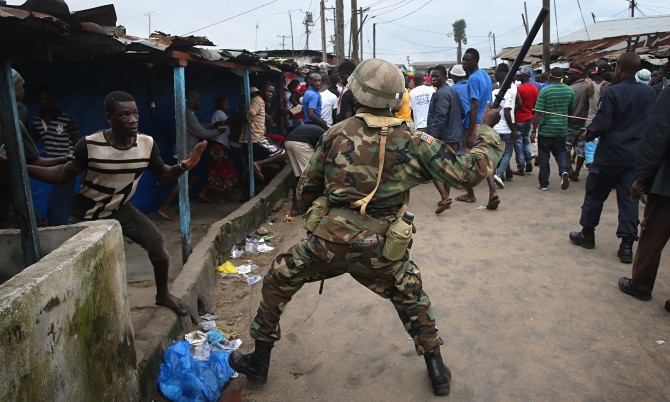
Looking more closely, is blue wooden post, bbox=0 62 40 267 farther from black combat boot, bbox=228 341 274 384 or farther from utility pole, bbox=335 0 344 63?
utility pole, bbox=335 0 344 63

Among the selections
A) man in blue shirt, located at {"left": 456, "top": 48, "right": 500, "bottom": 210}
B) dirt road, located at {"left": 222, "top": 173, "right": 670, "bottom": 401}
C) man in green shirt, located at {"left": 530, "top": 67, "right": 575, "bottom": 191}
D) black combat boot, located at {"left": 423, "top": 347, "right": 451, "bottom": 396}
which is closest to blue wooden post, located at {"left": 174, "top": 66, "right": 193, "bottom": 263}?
dirt road, located at {"left": 222, "top": 173, "right": 670, "bottom": 401}

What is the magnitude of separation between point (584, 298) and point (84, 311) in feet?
12.4

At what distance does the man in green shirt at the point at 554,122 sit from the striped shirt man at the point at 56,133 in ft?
21.4

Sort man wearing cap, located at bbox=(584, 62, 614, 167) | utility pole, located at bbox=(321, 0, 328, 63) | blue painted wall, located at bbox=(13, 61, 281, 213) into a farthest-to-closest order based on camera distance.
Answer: utility pole, located at bbox=(321, 0, 328, 63) → man wearing cap, located at bbox=(584, 62, 614, 167) → blue painted wall, located at bbox=(13, 61, 281, 213)

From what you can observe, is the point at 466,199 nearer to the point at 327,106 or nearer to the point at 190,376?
the point at 327,106

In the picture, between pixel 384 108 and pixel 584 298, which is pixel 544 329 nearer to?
pixel 584 298

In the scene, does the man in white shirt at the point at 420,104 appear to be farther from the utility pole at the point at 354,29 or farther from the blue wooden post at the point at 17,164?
the utility pole at the point at 354,29

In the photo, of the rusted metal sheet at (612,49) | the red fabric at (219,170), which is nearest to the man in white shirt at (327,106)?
the red fabric at (219,170)

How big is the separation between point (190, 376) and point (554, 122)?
6737 millimetres

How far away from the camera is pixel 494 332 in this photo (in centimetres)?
370

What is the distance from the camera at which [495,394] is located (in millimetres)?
2990

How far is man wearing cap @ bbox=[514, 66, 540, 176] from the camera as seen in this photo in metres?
8.62

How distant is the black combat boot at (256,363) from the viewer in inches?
120

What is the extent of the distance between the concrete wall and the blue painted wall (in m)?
3.66
